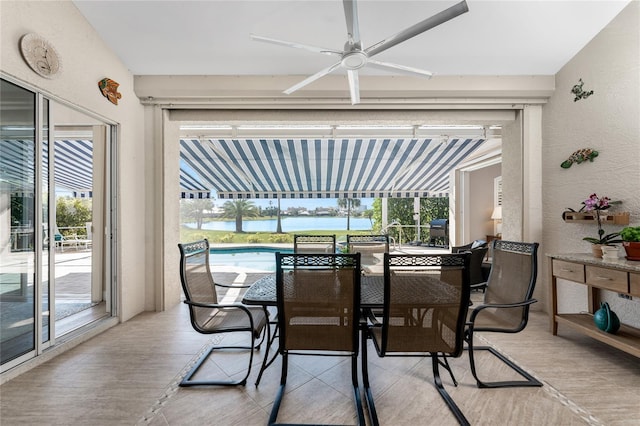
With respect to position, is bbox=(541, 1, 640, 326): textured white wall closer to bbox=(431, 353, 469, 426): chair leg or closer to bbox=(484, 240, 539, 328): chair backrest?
bbox=(484, 240, 539, 328): chair backrest

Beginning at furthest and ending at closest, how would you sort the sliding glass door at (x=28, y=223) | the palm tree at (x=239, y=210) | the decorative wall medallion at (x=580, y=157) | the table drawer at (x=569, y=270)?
the palm tree at (x=239, y=210) < the decorative wall medallion at (x=580, y=157) < the table drawer at (x=569, y=270) < the sliding glass door at (x=28, y=223)

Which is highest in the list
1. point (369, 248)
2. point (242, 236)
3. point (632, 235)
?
point (632, 235)

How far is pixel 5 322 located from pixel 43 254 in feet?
2.11

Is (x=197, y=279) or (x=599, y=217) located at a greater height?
(x=599, y=217)

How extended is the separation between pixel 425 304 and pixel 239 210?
14.2 metres

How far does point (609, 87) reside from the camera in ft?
10.3

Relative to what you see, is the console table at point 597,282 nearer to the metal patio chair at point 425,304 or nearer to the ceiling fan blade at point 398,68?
the metal patio chair at point 425,304

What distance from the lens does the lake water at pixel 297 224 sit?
14.2m

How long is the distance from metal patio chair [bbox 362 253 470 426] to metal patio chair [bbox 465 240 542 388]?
31 centimetres

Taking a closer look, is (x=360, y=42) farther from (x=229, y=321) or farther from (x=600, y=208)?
(x=600, y=208)

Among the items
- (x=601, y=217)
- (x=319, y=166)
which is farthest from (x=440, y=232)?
(x=601, y=217)

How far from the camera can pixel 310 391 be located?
7.23ft

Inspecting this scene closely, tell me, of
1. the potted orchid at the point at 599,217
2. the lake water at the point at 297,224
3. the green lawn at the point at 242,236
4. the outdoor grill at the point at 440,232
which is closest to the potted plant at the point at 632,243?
the potted orchid at the point at 599,217

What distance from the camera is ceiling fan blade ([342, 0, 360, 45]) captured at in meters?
1.91
